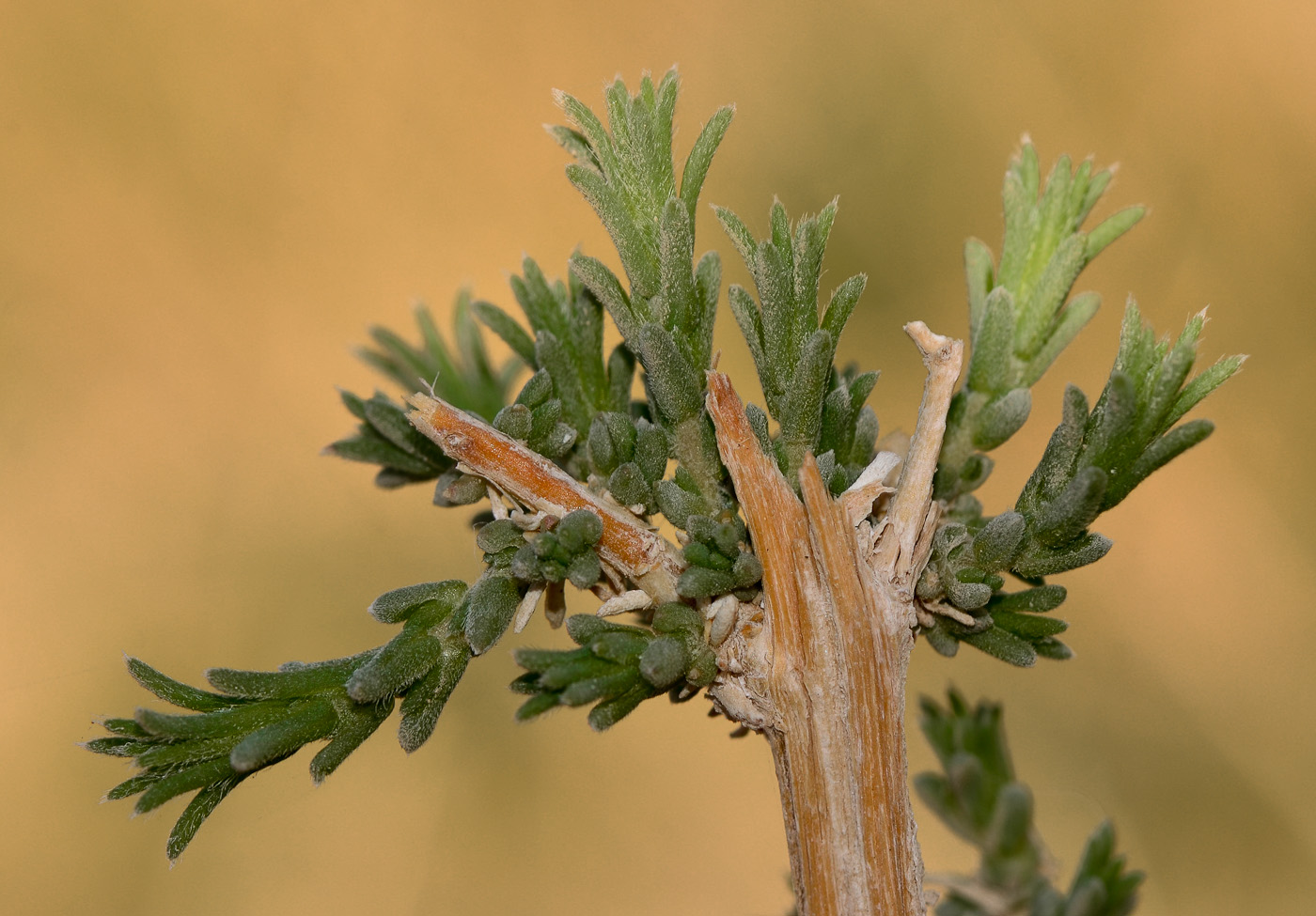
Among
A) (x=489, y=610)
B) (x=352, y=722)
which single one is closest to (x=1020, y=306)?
(x=489, y=610)

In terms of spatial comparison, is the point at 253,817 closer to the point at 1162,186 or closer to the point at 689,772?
the point at 689,772

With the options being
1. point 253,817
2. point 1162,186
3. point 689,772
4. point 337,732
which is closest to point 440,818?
point 253,817

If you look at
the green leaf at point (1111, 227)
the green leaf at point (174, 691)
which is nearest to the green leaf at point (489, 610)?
the green leaf at point (174, 691)

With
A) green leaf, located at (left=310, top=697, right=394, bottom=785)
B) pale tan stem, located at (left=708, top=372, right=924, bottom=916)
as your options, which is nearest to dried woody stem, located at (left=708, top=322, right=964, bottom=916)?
pale tan stem, located at (left=708, top=372, right=924, bottom=916)

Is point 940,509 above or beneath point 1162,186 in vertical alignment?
beneath

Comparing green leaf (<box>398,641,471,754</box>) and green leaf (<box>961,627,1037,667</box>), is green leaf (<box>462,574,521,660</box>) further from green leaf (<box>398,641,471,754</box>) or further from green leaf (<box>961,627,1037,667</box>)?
green leaf (<box>961,627,1037,667</box>)

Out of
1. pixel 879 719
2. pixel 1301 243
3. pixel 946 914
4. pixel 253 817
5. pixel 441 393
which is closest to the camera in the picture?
pixel 879 719
